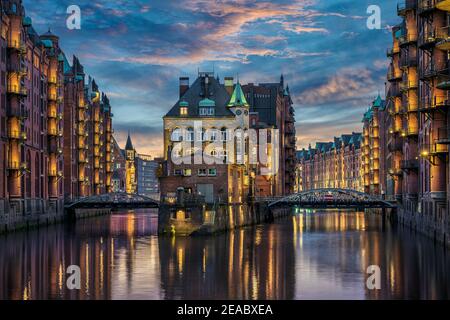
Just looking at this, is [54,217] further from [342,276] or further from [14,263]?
[342,276]

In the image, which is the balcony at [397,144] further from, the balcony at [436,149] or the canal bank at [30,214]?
the canal bank at [30,214]

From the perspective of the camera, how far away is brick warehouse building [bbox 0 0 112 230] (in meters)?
85.4

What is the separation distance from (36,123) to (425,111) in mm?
55345

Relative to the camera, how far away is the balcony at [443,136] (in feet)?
196

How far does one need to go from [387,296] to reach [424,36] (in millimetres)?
31628

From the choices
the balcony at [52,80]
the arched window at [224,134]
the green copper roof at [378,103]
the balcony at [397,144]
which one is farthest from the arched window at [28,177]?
the green copper roof at [378,103]

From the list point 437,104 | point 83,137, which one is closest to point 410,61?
point 437,104

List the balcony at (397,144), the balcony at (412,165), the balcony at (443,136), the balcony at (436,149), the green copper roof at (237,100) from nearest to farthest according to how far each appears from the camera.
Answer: the balcony at (443,136) → the balcony at (436,149) → the balcony at (412,165) → the green copper roof at (237,100) → the balcony at (397,144)

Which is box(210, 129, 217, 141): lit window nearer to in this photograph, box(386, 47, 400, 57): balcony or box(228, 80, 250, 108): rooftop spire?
box(228, 80, 250, 108): rooftop spire

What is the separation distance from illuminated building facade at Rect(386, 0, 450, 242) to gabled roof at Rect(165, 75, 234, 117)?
21200mm

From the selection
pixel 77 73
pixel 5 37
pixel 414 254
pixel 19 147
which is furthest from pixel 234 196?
pixel 77 73

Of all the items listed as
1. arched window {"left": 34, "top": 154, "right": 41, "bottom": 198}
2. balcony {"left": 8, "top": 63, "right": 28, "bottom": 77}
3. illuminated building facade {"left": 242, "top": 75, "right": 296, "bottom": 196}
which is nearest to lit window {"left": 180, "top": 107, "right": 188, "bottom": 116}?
arched window {"left": 34, "top": 154, "right": 41, "bottom": 198}

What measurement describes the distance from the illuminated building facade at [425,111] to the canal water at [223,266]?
3.63 m
